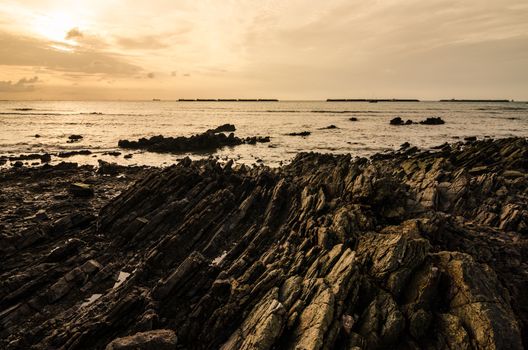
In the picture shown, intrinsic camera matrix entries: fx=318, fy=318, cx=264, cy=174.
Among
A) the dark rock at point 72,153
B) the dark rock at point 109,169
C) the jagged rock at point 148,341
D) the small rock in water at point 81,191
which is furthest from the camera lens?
the dark rock at point 72,153

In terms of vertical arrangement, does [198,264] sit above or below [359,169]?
below

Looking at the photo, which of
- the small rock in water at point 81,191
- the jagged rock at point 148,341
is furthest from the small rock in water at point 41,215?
the jagged rock at point 148,341

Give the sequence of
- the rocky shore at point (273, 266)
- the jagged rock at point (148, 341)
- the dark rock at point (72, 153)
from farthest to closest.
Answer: the dark rock at point (72, 153) < the rocky shore at point (273, 266) < the jagged rock at point (148, 341)

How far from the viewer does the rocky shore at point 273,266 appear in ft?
40.4

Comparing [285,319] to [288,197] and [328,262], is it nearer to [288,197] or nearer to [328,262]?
[328,262]

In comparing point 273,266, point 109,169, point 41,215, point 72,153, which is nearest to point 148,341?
point 273,266

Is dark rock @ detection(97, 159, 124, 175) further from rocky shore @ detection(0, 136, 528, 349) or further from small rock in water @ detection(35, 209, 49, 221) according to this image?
small rock in water @ detection(35, 209, 49, 221)

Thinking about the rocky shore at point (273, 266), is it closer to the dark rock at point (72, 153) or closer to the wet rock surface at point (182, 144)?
the dark rock at point (72, 153)

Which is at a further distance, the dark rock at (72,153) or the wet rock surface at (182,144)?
the wet rock surface at (182,144)

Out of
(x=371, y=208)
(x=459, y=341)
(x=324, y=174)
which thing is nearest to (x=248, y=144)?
(x=324, y=174)

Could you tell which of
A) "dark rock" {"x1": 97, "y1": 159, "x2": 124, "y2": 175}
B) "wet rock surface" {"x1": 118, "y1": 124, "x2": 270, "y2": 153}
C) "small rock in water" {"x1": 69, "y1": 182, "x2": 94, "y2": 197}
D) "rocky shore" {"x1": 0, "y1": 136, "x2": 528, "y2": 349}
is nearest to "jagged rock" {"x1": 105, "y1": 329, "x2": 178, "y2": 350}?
"rocky shore" {"x1": 0, "y1": 136, "x2": 528, "y2": 349}

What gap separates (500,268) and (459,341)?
21.9 feet

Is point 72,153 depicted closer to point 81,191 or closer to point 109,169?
point 109,169

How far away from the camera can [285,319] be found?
12.7 meters
